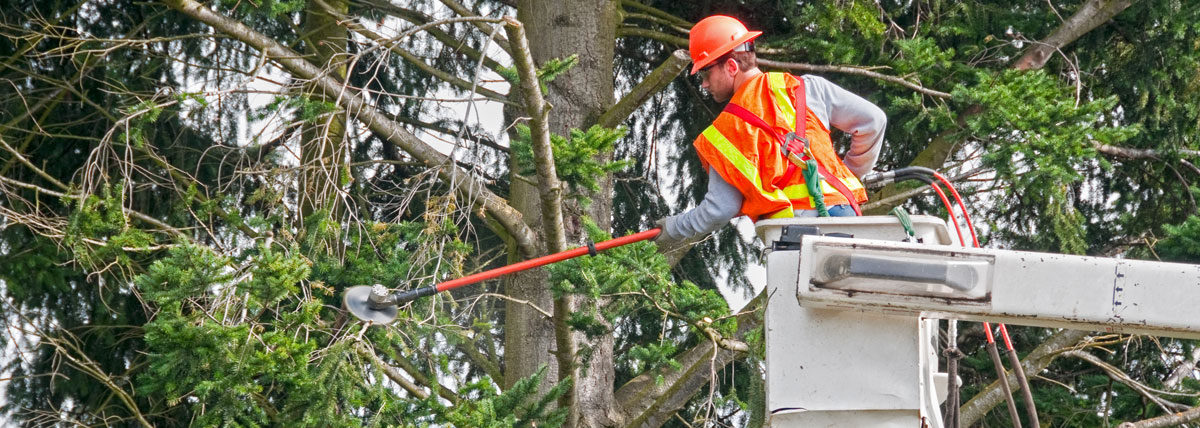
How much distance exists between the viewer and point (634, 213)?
1016 cm

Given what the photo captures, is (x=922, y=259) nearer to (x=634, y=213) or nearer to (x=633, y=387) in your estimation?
(x=633, y=387)

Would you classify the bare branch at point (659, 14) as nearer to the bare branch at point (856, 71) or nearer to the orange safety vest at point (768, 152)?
the bare branch at point (856, 71)

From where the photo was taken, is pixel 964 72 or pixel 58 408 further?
pixel 58 408

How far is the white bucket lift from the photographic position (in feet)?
9.25

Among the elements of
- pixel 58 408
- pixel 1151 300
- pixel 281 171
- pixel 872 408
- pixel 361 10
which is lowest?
pixel 58 408

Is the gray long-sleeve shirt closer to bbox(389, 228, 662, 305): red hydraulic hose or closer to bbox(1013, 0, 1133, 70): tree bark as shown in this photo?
bbox(389, 228, 662, 305): red hydraulic hose

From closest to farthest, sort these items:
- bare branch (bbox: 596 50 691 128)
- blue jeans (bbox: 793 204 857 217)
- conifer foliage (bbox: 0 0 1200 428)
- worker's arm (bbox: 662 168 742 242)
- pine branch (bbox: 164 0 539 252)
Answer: blue jeans (bbox: 793 204 857 217)
worker's arm (bbox: 662 168 742 242)
conifer foliage (bbox: 0 0 1200 428)
bare branch (bbox: 596 50 691 128)
pine branch (bbox: 164 0 539 252)

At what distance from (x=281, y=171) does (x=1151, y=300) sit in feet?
13.4

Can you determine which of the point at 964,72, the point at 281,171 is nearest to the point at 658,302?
the point at 281,171

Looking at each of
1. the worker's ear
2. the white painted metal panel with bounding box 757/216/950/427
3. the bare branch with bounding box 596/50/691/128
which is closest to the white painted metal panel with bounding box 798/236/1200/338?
the white painted metal panel with bounding box 757/216/950/427

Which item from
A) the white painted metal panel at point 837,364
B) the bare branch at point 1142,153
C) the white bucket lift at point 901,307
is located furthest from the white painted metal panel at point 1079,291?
the bare branch at point 1142,153

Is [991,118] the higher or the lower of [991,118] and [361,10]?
the lower

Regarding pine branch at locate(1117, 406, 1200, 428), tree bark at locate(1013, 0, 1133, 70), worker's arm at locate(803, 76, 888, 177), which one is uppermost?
tree bark at locate(1013, 0, 1133, 70)

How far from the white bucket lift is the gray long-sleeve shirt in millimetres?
1122
